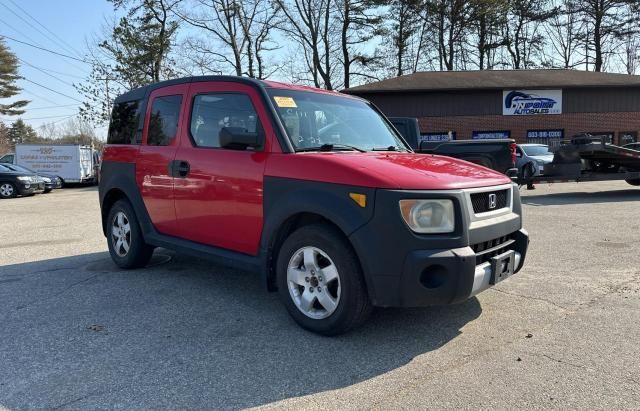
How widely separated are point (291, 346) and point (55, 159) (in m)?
25.5

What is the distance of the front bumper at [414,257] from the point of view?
3.28 metres

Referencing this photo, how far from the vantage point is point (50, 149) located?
81.9ft

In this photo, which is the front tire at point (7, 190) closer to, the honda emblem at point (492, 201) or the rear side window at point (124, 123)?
the rear side window at point (124, 123)

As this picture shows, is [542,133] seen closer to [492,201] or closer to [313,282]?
[492,201]

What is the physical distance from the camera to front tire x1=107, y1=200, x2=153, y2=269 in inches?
223

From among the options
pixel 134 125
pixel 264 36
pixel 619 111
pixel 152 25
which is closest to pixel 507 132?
pixel 619 111

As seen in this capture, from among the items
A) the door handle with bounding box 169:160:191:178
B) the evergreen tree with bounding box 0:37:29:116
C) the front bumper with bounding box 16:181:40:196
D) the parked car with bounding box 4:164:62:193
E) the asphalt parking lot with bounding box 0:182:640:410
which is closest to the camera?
the asphalt parking lot with bounding box 0:182:640:410

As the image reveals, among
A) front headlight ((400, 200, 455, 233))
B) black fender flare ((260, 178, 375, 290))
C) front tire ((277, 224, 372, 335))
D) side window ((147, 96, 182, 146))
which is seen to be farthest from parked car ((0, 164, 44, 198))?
front headlight ((400, 200, 455, 233))

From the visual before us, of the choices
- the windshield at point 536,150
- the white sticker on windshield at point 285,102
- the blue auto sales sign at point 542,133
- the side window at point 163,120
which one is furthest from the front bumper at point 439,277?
the blue auto sales sign at point 542,133

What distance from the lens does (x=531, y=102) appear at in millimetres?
28906

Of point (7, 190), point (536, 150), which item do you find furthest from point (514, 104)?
point (7, 190)

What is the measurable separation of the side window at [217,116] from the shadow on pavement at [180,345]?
158 cm

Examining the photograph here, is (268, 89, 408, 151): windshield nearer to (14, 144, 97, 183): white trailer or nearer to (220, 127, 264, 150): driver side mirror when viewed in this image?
(220, 127, 264, 150): driver side mirror

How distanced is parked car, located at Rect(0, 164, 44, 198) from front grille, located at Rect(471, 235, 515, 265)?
796 inches
